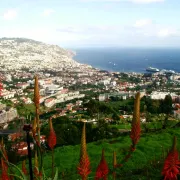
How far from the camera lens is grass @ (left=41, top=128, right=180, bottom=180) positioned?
31.0 ft

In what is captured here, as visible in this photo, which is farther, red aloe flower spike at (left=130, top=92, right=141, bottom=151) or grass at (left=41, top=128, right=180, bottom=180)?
grass at (left=41, top=128, right=180, bottom=180)

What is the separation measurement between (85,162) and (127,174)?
27.0ft

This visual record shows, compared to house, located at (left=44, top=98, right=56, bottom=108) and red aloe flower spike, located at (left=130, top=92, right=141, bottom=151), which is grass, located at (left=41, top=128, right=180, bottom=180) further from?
house, located at (left=44, top=98, right=56, bottom=108)

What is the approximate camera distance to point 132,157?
12.0m

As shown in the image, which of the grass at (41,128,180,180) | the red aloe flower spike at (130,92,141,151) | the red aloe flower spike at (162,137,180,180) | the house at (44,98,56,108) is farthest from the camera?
the house at (44,98,56,108)

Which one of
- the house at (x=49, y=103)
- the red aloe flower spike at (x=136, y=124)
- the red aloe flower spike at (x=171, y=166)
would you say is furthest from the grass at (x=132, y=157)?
the house at (x=49, y=103)

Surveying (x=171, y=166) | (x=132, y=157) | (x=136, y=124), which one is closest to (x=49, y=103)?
(x=132, y=157)

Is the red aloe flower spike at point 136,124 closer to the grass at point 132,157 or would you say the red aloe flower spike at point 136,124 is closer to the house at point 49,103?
the grass at point 132,157

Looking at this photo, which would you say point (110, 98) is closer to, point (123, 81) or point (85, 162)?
point (123, 81)

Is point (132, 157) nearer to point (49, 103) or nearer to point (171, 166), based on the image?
point (171, 166)

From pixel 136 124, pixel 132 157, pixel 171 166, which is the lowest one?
pixel 132 157

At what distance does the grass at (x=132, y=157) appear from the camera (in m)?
9.45

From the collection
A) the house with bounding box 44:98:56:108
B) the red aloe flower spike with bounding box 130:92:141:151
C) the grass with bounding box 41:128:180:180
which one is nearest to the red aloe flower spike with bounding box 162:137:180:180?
the red aloe flower spike with bounding box 130:92:141:151

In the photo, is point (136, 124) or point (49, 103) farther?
point (49, 103)
